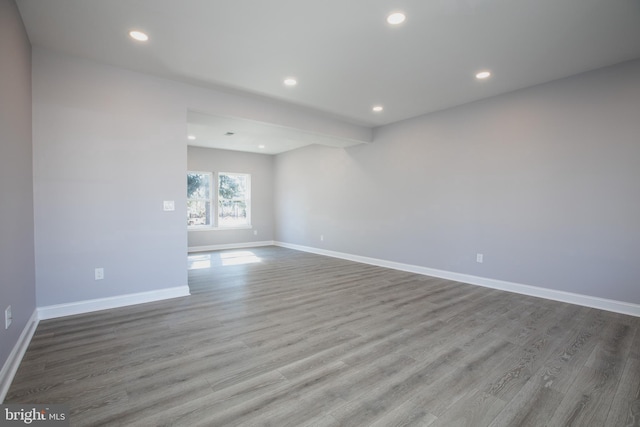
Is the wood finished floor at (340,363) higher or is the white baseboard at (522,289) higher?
the white baseboard at (522,289)

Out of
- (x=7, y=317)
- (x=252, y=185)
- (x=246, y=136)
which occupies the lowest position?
(x=7, y=317)

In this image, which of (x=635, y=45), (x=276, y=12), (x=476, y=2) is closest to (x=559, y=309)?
(x=635, y=45)

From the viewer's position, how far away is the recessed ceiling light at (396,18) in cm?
238

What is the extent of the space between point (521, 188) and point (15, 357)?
17.8ft

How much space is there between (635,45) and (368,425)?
163 inches

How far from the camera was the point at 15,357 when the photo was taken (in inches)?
82.8

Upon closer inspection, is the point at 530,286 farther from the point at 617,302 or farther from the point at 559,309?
the point at 617,302

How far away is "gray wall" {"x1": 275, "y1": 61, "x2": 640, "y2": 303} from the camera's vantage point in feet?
10.6

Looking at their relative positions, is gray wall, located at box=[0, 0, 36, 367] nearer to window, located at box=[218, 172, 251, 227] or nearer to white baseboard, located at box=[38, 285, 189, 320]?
white baseboard, located at box=[38, 285, 189, 320]

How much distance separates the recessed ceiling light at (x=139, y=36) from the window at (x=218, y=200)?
4.93 metres

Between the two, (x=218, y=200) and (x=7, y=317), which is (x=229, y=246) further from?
(x=7, y=317)

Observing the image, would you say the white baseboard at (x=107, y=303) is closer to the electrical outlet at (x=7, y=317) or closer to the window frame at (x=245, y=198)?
the electrical outlet at (x=7, y=317)
